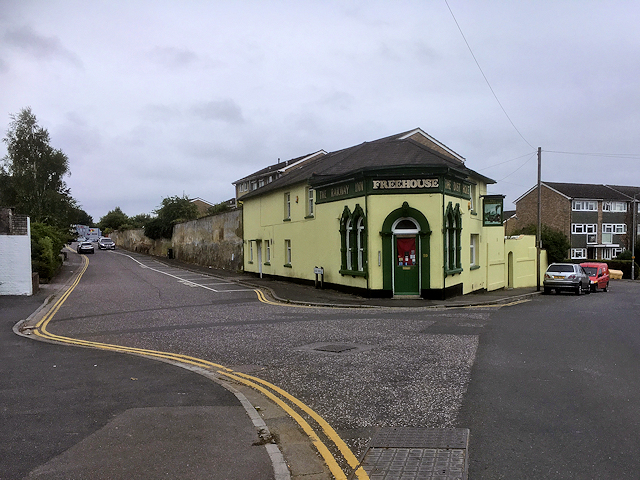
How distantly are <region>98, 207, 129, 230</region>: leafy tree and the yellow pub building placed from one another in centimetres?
8826

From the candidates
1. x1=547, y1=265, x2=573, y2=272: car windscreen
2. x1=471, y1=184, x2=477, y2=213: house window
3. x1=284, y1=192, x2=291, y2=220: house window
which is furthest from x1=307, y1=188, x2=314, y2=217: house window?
x1=547, y1=265, x2=573, y2=272: car windscreen

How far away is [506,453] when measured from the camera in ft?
16.6

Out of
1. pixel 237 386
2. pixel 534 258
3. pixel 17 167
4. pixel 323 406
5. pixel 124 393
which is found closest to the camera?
pixel 323 406

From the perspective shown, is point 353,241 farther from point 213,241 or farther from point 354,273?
point 213,241

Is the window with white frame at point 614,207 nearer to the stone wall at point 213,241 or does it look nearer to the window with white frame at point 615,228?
the window with white frame at point 615,228

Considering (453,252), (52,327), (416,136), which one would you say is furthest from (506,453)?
(416,136)

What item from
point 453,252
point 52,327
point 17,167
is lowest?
point 52,327

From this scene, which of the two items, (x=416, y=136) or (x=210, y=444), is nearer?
(x=210, y=444)

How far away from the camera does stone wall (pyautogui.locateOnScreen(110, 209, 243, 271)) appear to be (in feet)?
120

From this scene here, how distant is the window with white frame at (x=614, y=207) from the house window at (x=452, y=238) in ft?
181

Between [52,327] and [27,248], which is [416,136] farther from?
[52,327]

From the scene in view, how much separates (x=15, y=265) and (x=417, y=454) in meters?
20.4

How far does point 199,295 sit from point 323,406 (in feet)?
52.2

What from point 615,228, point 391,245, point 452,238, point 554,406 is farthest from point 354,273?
point 615,228
